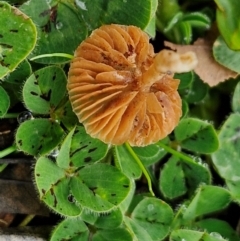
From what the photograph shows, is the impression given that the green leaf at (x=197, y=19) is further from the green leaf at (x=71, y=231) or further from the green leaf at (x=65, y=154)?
the green leaf at (x=71, y=231)

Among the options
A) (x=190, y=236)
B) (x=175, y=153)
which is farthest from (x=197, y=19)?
(x=190, y=236)

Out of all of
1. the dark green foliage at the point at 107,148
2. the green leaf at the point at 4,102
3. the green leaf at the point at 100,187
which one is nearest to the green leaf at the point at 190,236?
the dark green foliage at the point at 107,148

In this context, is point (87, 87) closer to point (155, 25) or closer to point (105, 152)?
point (105, 152)

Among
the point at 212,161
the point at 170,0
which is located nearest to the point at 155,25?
the point at 170,0

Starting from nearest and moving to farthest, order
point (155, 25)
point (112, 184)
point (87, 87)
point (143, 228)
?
point (87, 87)
point (112, 184)
point (143, 228)
point (155, 25)

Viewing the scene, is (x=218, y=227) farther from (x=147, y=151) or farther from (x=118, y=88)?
(x=118, y=88)
